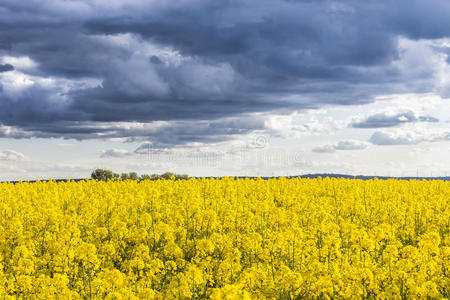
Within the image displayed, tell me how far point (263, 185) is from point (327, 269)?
16.6 meters

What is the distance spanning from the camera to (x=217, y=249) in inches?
513

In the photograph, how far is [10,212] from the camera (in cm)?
1830

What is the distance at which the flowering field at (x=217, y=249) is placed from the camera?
9.89 metres

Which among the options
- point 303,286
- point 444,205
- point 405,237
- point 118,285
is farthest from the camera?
point 444,205

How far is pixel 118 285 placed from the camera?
9539mm

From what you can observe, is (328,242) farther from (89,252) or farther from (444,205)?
(444,205)

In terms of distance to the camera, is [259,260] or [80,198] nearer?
[259,260]

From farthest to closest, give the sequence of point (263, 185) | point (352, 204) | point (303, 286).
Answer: point (263, 185) → point (352, 204) → point (303, 286)

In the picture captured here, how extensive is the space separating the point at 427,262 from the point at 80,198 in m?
16.0

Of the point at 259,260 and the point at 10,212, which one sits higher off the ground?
the point at 10,212

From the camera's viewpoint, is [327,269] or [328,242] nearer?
[327,269]

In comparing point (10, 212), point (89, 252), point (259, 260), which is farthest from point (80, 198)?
point (259, 260)

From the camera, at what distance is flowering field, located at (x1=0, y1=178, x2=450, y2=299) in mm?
9891

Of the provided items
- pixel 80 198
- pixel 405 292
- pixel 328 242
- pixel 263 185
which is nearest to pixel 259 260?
pixel 328 242
